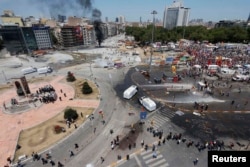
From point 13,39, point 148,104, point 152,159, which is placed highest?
point 13,39

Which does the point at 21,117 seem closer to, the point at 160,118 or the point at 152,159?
the point at 152,159

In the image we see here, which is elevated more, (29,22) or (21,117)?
(29,22)

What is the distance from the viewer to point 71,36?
442 feet

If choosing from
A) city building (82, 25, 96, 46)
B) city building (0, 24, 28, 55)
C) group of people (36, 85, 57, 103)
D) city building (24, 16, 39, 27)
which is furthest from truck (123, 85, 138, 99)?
city building (24, 16, 39, 27)

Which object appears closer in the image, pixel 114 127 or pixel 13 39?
pixel 114 127

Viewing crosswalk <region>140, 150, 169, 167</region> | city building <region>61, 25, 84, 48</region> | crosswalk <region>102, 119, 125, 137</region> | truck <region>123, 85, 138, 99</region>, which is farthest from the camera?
city building <region>61, 25, 84, 48</region>

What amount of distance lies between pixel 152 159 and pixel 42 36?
12118 cm

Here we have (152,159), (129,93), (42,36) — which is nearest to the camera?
(152,159)

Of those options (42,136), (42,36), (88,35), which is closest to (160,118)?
(42,136)

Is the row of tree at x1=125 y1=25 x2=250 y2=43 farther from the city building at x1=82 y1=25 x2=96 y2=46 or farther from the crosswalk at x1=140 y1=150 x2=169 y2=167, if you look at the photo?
the crosswalk at x1=140 y1=150 x2=169 y2=167

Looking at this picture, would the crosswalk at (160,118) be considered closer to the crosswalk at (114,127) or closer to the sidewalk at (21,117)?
the crosswalk at (114,127)

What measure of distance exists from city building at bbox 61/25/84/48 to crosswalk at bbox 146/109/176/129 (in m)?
115

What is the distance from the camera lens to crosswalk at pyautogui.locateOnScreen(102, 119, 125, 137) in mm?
32625

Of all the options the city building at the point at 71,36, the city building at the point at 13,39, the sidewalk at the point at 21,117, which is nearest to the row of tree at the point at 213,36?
the city building at the point at 71,36
